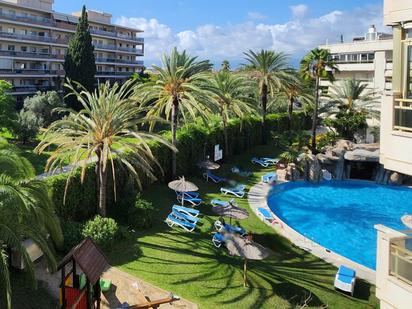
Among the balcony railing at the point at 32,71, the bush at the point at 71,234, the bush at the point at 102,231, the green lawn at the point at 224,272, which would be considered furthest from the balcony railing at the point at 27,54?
the bush at the point at 102,231

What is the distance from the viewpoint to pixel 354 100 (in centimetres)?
4584

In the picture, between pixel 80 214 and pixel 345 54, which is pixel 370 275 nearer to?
pixel 80 214

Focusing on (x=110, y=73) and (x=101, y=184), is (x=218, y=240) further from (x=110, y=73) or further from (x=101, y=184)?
(x=110, y=73)

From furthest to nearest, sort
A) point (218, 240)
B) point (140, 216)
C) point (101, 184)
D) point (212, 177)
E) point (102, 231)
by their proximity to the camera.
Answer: point (212, 177) → point (140, 216) → point (218, 240) → point (101, 184) → point (102, 231)

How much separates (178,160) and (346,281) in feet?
51.4

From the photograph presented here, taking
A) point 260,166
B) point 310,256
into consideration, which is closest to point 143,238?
point 310,256

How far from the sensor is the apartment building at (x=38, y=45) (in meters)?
Answer: 61.5

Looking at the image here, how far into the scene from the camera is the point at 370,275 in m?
17.6

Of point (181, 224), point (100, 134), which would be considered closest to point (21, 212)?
point (100, 134)

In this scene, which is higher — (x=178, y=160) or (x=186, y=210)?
(x=178, y=160)

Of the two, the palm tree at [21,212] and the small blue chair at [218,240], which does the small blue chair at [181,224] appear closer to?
the small blue chair at [218,240]

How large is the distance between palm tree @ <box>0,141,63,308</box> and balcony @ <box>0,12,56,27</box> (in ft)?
189

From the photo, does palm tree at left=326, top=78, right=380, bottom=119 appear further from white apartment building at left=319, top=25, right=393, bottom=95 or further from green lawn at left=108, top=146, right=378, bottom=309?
green lawn at left=108, top=146, right=378, bottom=309

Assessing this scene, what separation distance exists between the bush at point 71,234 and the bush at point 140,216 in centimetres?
313
